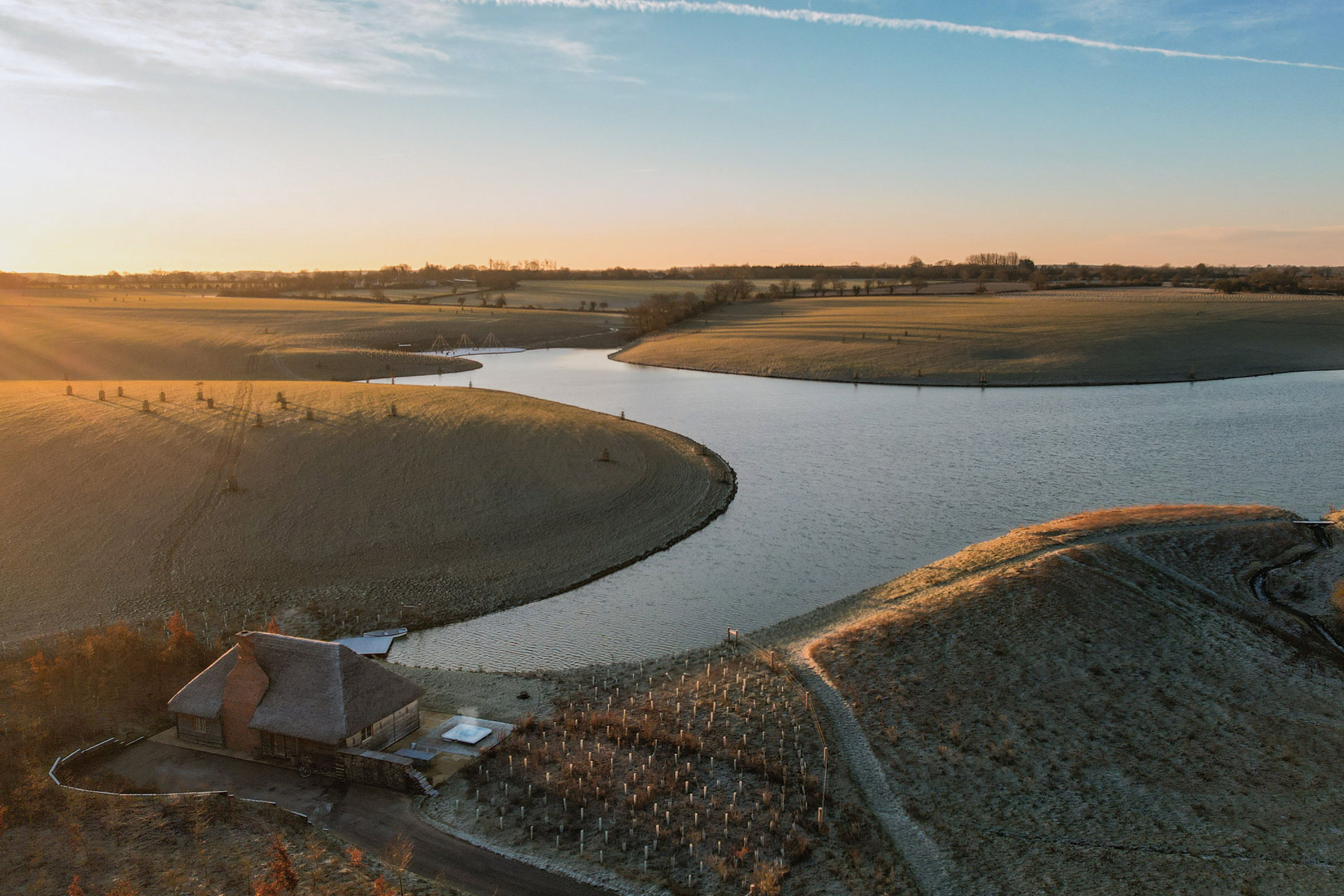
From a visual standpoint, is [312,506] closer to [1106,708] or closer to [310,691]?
[310,691]

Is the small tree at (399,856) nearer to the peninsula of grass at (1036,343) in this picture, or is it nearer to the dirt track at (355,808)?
the dirt track at (355,808)

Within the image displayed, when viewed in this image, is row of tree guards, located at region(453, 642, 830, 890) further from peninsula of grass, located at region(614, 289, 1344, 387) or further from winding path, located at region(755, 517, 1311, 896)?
peninsula of grass, located at region(614, 289, 1344, 387)

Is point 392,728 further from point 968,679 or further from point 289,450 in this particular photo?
point 289,450

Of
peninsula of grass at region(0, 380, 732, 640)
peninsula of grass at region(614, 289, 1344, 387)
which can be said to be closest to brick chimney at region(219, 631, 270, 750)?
peninsula of grass at region(0, 380, 732, 640)

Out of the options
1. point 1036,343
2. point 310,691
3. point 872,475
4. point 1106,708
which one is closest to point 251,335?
point 872,475

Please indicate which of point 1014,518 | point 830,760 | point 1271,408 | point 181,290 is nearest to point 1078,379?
point 1271,408
